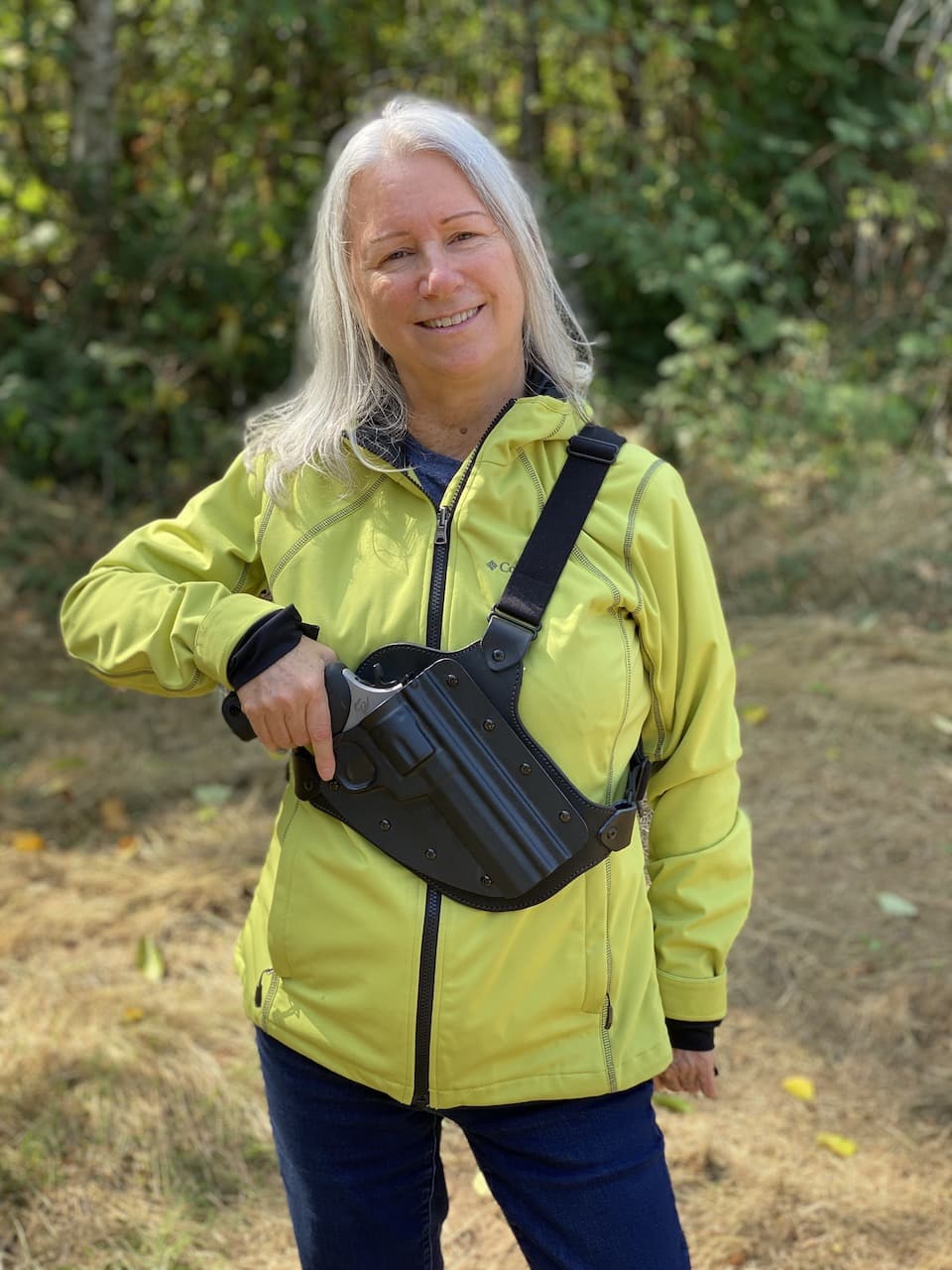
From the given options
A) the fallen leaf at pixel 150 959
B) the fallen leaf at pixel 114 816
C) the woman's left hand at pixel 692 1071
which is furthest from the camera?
the fallen leaf at pixel 114 816

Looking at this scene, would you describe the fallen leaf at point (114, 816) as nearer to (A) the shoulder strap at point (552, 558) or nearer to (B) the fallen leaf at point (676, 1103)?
(B) the fallen leaf at point (676, 1103)

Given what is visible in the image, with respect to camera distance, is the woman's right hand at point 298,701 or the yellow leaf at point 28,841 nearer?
the woman's right hand at point 298,701

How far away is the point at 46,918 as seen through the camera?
3.33 meters

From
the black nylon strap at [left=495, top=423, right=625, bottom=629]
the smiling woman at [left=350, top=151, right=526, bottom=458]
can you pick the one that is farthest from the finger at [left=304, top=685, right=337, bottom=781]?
the smiling woman at [left=350, top=151, right=526, bottom=458]

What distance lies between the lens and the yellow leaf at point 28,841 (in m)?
3.74

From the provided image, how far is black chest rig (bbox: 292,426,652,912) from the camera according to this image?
1.45 m

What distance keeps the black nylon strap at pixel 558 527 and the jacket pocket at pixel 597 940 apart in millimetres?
329

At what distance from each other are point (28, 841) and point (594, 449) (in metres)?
2.85

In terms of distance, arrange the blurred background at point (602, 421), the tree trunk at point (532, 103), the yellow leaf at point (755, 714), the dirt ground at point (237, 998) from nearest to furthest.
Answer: the dirt ground at point (237, 998) < the blurred background at point (602, 421) < the yellow leaf at point (755, 714) < the tree trunk at point (532, 103)

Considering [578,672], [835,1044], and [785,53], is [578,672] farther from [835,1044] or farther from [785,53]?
[785,53]

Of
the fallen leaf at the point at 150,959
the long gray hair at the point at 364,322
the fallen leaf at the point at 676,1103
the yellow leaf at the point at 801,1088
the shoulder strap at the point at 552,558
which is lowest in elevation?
the fallen leaf at the point at 676,1103

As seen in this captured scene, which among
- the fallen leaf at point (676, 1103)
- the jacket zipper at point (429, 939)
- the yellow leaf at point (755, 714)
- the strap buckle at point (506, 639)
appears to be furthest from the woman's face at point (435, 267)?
the yellow leaf at point (755, 714)

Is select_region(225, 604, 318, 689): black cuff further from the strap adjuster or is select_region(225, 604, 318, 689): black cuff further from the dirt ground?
the dirt ground

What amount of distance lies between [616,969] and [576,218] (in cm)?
610
